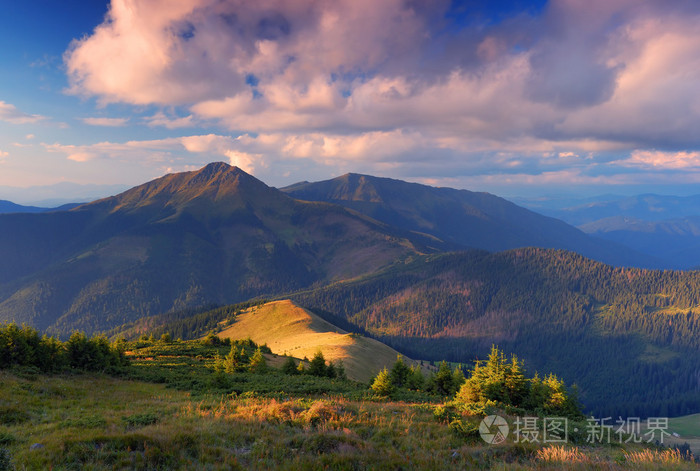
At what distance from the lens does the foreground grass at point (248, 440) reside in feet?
40.2

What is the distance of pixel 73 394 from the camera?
81.7 ft

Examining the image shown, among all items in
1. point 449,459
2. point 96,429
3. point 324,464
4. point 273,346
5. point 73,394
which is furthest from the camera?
point 273,346

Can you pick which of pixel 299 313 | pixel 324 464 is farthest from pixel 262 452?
pixel 299 313

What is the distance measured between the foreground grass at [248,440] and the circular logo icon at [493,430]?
61cm

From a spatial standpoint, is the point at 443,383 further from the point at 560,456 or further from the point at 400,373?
the point at 560,456

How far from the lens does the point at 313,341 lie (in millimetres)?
128750

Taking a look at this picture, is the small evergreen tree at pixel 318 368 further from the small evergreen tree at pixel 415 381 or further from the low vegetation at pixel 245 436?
the low vegetation at pixel 245 436

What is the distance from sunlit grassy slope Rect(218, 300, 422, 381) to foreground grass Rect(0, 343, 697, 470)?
1851 inches

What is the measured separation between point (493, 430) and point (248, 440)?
13.2 meters

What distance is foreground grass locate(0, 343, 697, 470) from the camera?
1226 centimetres

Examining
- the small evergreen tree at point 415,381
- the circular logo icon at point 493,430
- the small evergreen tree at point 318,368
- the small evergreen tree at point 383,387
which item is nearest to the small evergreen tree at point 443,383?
the small evergreen tree at point 415,381


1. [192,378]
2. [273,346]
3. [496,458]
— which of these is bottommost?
[273,346]

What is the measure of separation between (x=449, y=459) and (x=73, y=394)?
27.7 m

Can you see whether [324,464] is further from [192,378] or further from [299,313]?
[299,313]
